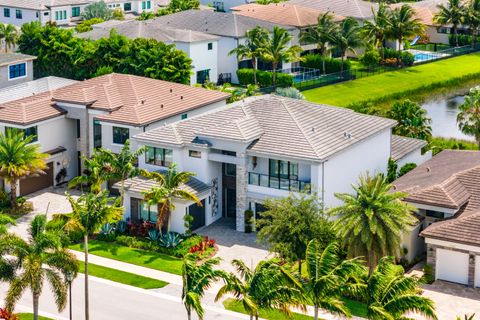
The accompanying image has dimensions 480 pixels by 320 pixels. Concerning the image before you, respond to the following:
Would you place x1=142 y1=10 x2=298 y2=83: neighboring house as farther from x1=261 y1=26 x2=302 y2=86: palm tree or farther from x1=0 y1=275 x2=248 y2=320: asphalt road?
x1=0 y1=275 x2=248 y2=320: asphalt road

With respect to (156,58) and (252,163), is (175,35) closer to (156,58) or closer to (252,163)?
(156,58)

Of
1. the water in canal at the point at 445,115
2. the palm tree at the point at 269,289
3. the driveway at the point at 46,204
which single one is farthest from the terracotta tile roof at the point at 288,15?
the palm tree at the point at 269,289

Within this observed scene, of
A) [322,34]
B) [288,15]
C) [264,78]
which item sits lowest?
[264,78]

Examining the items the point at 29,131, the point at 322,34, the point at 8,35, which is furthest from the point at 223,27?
the point at 29,131

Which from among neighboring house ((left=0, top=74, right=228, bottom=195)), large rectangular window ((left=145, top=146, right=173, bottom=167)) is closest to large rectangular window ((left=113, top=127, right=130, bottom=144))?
neighboring house ((left=0, top=74, right=228, bottom=195))

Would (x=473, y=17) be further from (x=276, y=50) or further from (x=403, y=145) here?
(x=403, y=145)

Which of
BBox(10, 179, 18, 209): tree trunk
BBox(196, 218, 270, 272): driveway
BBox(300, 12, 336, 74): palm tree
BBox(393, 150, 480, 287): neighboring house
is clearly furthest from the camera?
BBox(300, 12, 336, 74): palm tree

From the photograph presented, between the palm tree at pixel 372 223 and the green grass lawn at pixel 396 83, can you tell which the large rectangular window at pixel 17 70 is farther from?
the palm tree at pixel 372 223
